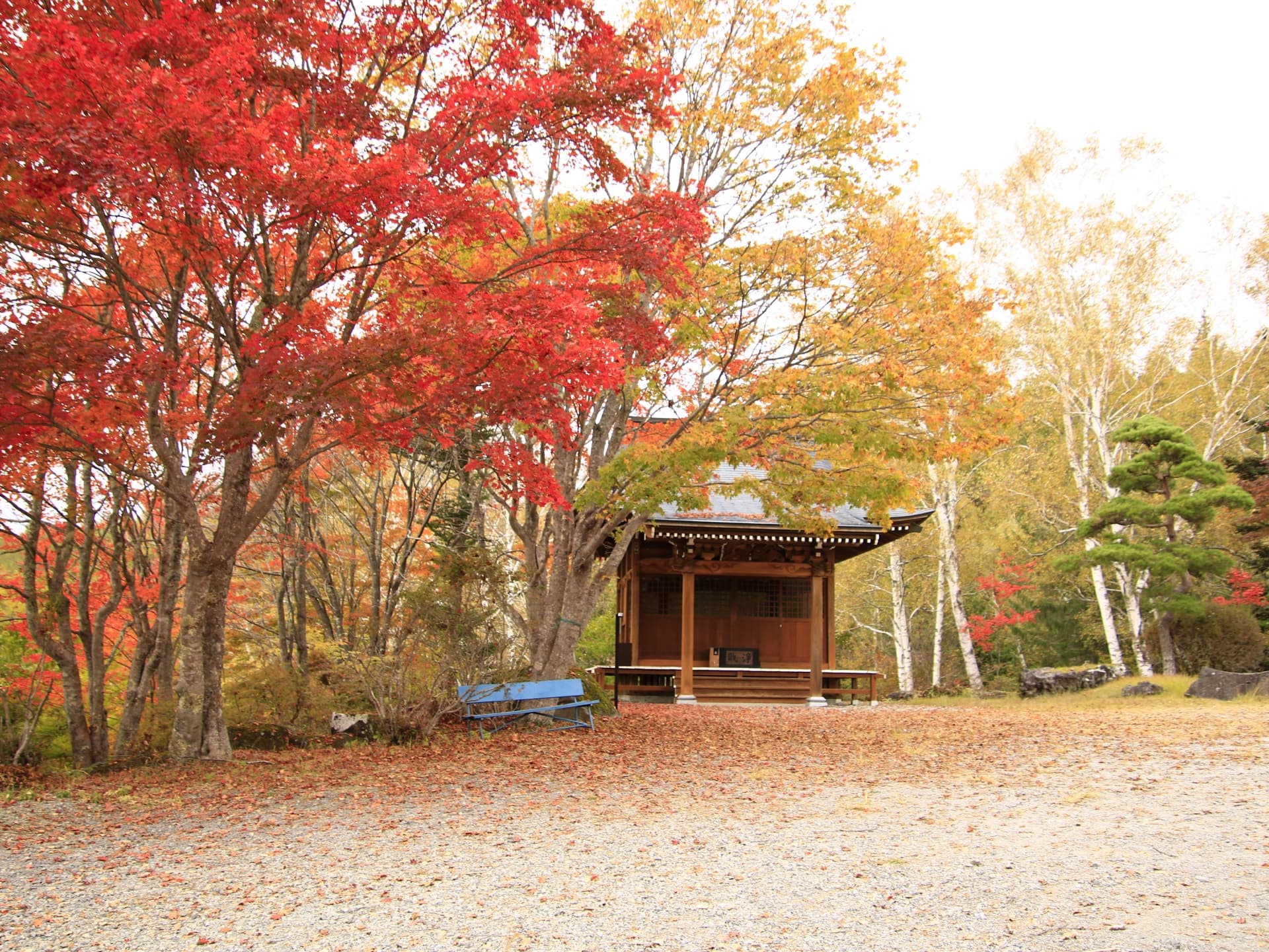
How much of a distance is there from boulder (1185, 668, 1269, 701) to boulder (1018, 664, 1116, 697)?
3.01 metres

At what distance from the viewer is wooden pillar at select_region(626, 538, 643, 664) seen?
52.6ft

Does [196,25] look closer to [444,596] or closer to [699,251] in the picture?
[699,251]

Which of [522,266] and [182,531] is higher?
[522,266]

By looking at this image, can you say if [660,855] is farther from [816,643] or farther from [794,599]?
[794,599]

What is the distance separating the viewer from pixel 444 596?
9.05 metres

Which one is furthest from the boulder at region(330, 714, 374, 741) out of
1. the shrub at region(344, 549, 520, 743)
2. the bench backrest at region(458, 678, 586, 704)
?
the bench backrest at region(458, 678, 586, 704)

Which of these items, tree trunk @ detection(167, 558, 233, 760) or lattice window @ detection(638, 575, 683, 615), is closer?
tree trunk @ detection(167, 558, 233, 760)

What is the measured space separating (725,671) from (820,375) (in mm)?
8354

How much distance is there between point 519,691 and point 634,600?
714 centimetres

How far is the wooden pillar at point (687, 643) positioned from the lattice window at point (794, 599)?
2449 millimetres

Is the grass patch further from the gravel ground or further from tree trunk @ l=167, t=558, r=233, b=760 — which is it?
tree trunk @ l=167, t=558, r=233, b=760

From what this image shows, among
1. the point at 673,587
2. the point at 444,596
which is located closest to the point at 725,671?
the point at 673,587

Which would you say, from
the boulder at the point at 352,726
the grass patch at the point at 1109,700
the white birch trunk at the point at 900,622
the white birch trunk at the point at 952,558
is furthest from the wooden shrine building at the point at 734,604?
the boulder at the point at 352,726

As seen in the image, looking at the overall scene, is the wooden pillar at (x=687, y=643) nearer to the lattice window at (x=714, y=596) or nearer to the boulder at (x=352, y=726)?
the lattice window at (x=714, y=596)
